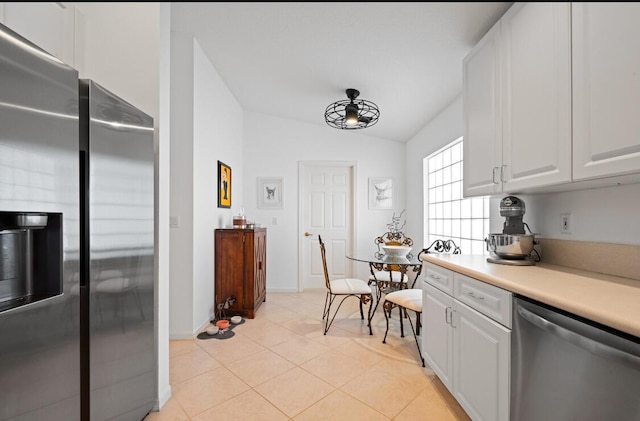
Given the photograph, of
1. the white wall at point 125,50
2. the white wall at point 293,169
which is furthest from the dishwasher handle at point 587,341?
the white wall at point 293,169

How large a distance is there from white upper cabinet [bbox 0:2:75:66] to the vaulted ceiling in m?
0.87

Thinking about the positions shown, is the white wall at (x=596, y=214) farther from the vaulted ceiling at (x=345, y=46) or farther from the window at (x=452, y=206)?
the vaulted ceiling at (x=345, y=46)

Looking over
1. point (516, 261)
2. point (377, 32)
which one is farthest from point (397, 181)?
point (516, 261)

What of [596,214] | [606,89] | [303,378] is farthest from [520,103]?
[303,378]

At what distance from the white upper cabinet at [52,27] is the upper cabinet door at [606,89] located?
2660 millimetres

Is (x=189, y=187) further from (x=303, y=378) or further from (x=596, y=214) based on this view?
(x=596, y=214)

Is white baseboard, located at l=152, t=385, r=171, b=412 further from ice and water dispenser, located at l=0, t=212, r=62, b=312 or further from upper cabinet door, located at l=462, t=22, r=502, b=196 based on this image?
upper cabinet door, located at l=462, t=22, r=502, b=196

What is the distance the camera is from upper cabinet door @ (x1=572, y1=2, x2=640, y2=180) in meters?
1.05

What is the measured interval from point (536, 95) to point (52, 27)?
276cm

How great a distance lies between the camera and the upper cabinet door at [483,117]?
1.82 meters

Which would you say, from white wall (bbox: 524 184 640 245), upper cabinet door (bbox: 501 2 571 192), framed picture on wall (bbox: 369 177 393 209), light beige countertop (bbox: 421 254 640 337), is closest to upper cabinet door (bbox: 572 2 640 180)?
upper cabinet door (bbox: 501 2 571 192)

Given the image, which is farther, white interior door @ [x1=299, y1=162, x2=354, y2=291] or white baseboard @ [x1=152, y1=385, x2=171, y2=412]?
white interior door @ [x1=299, y1=162, x2=354, y2=291]

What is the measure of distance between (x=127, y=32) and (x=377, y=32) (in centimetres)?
168

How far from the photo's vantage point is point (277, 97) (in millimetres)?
3924
